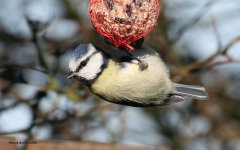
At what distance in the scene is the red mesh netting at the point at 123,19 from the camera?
269 centimetres

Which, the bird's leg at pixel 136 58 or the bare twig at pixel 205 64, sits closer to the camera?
the bird's leg at pixel 136 58

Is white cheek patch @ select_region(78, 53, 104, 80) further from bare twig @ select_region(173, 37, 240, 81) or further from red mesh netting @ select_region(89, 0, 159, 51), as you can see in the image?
bare twig @ select_region(173, 37, 240, 81)

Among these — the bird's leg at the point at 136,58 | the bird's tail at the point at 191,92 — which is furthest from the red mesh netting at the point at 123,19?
the bird's tail at the point at 191,92

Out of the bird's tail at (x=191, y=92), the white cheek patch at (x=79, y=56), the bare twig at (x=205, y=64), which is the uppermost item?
the bare twig at (x=205, y=64)

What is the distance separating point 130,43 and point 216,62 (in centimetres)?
58

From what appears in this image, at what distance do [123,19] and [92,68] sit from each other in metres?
0.26

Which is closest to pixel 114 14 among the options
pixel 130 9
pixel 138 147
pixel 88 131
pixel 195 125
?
pixel 130 9

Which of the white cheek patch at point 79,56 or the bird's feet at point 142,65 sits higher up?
the bird's feet at point 142,65

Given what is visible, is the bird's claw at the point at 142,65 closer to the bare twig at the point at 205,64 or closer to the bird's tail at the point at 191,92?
the bird's tail at the point at 191,92

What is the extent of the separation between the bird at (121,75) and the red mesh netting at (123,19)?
8 centimetres

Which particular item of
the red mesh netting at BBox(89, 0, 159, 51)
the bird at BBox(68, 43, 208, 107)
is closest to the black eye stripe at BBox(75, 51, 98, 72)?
the bird at BBox(68, 43, 208, 107)

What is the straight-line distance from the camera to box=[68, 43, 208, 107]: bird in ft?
8.89

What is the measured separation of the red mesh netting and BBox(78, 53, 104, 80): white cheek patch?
10 cm

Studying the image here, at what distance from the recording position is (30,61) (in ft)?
12.9
